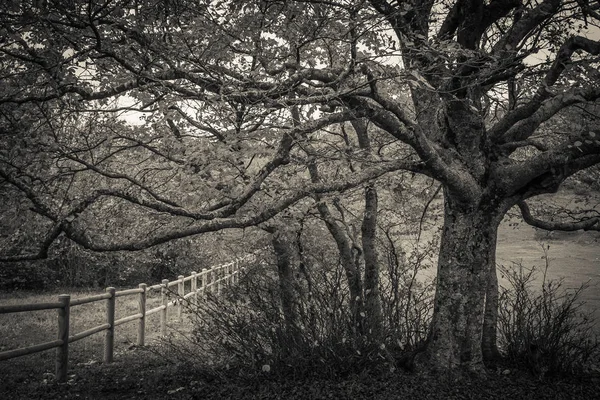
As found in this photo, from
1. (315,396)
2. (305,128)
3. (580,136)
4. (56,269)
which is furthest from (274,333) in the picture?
(56,269)

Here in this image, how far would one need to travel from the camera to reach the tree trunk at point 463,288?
5.98m

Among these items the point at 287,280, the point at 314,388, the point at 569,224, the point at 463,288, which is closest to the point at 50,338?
the point at 287,280

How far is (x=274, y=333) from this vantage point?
6242 millimetres

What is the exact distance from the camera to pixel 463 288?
5.99 m

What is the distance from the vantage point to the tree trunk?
19.6 feet

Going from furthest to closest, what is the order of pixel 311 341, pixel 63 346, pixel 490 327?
1. pixel 63 346
2. pixel 490 327
3. pixel 311 341

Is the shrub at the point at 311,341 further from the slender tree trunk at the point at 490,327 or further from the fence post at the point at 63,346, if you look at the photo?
the fence post at the point at 63,346

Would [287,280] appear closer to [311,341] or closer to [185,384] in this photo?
[311,341]

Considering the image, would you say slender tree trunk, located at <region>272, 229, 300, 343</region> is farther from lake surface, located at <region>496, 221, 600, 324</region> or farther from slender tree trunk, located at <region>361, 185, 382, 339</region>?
lake surface, located at <region>496, 221, 600, 324</region>

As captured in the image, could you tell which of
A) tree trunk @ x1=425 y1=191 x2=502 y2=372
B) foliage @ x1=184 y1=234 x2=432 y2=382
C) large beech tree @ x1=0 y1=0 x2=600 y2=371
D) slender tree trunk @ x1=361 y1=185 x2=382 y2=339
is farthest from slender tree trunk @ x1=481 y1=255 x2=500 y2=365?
slender tree trunk @ x1=361 y1=185 x2=382 y2=339

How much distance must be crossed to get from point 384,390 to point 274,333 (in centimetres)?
160

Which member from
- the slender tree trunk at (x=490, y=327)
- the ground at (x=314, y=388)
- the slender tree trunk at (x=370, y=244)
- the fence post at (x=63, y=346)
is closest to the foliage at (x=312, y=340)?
the ground at (x=314, y=388)

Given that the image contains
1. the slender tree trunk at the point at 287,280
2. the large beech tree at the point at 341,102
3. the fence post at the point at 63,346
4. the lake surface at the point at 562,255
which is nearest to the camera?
the large beech tree at the point at 341,102

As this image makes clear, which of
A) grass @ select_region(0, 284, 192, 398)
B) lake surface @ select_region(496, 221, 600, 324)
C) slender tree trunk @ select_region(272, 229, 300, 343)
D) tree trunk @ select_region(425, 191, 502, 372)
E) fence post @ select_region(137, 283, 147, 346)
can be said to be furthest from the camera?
lake surface @ select_region(496, 221, 600, 324)
